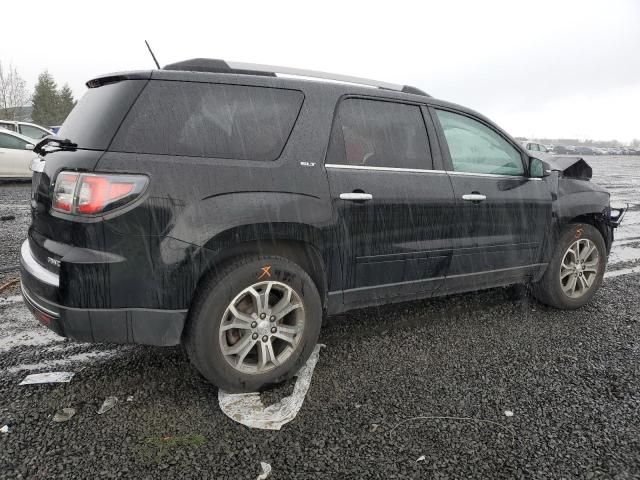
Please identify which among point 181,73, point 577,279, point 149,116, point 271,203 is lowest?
point 577,279

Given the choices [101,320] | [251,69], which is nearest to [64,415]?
[101,320]

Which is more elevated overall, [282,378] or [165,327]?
[165,327]

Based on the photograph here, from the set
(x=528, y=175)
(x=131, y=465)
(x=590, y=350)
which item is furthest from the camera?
(x=528, y=175)

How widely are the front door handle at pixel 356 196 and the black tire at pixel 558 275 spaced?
6.91 feet

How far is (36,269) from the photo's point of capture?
8.33ft

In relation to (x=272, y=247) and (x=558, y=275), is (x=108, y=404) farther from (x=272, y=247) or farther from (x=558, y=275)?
(x=558, y=275)

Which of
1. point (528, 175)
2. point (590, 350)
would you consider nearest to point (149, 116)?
point (528, 175)

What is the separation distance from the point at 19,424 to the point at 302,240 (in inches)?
67.9

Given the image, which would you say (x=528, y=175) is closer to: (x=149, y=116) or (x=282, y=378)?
(x=282, y=378)

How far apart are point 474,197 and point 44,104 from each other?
234 ft

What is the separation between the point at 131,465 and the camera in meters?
2.12

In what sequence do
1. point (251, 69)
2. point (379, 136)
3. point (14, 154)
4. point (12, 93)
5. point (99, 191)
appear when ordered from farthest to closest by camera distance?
point (12, 93) < point (14, 154) < point (379, 136) < point (251, 69) < point (99, 191)

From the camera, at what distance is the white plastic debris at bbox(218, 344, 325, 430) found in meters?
2.48

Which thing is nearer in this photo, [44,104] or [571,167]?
[571,167]
